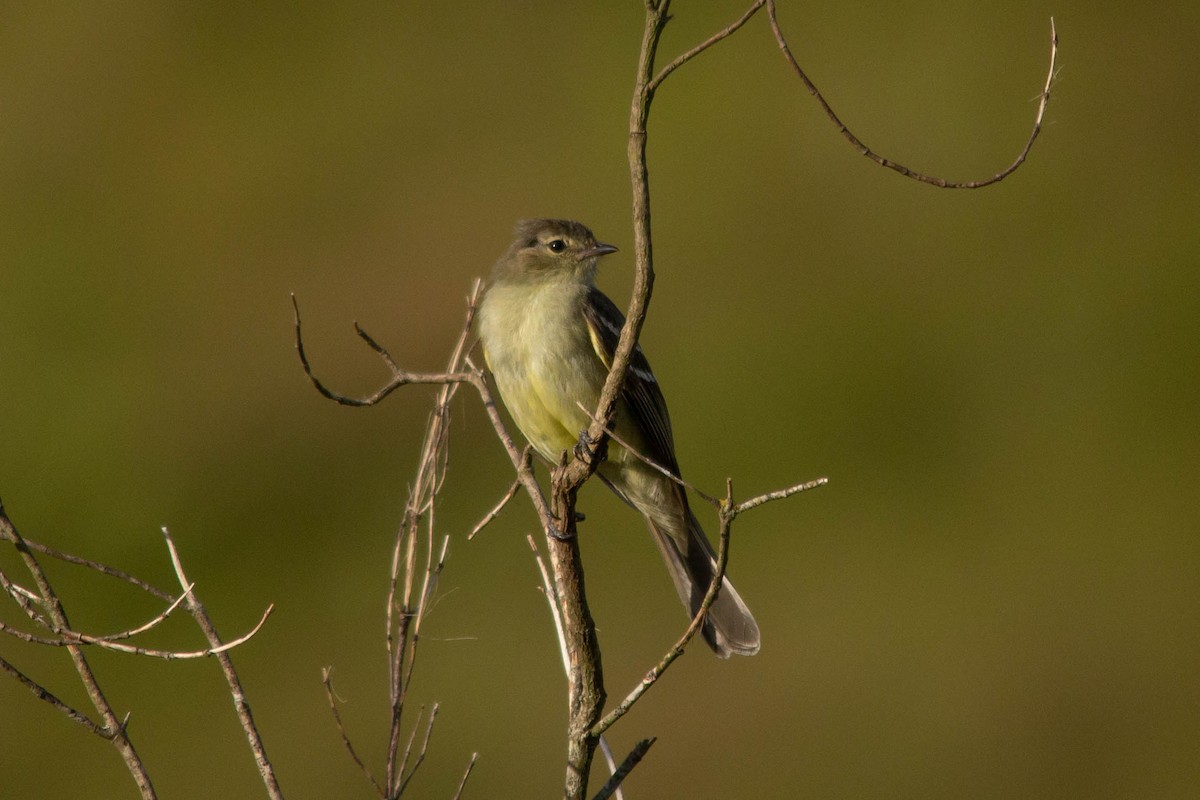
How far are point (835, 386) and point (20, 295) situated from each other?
545cm

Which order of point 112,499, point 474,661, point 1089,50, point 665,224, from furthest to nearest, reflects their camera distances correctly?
point 1089,50
point 665,224
point 112,499
point 474,661

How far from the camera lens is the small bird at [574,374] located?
4836 mm

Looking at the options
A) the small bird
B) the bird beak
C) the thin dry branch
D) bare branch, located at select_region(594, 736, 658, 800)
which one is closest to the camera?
the thin dry branch

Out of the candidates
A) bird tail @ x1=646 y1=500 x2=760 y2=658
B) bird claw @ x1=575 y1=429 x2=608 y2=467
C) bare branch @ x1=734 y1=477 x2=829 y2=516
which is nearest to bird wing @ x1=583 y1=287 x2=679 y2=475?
bird tail @ x1=646 y1=500 x2=760 y2=658

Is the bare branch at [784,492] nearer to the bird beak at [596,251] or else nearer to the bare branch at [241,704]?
the bare branch at [241,704]

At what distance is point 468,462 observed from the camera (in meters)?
9.34

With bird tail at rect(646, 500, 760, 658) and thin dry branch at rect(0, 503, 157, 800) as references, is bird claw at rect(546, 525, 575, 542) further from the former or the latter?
bird tail at rect(646, 500, 760, 658)

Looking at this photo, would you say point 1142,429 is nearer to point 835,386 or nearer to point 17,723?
point 835,386

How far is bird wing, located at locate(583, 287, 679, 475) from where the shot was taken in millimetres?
4898

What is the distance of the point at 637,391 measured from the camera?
5004 millimetres

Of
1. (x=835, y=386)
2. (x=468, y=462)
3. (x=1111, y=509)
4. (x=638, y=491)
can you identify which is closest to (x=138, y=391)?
(x=468, y=462)

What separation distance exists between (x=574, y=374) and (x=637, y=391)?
0.29 meters

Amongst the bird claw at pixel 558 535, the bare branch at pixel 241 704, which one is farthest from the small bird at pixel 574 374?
the bare branch at pixel 241 704

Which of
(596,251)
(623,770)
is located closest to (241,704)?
(623,770)
